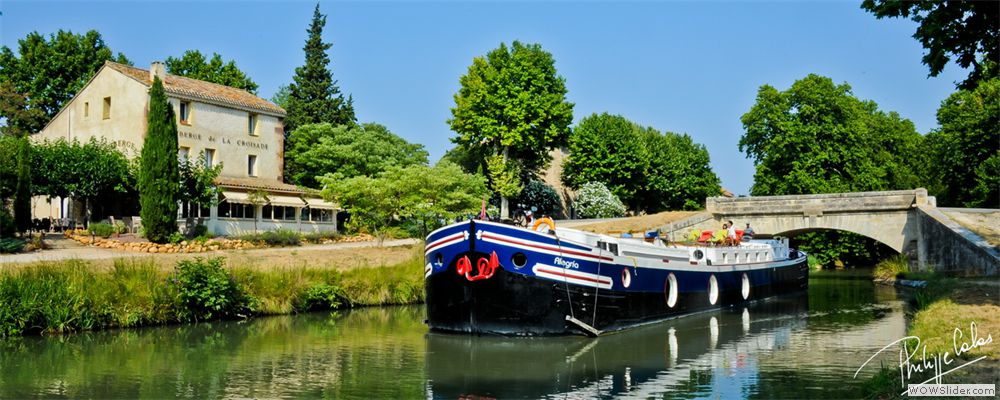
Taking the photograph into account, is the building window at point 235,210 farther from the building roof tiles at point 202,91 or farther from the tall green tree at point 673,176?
the tall green tree at point 673,176

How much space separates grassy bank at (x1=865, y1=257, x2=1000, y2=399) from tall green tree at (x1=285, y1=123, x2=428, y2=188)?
35.7m

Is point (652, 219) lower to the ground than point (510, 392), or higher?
higher

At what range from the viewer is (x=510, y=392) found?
1286 centimetres

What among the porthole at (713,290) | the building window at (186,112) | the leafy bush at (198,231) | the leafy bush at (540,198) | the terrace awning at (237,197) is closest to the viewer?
the porthole at (713,290)

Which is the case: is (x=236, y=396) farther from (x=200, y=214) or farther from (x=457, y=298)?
(x=200, y=214)

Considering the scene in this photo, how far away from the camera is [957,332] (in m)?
12.5

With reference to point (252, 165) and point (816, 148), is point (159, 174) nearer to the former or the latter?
point (252, 165)

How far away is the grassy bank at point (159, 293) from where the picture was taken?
61.4 feet

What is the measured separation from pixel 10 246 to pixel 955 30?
28.7 meters

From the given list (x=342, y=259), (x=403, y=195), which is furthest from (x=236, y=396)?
(x=403, y=195)

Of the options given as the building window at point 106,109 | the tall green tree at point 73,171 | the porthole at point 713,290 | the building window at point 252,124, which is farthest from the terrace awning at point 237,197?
the porthole at point 713,290

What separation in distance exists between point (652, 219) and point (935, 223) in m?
14.2

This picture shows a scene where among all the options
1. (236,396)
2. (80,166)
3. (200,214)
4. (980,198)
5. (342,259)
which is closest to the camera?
(236,396)

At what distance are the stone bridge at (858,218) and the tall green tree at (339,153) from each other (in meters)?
19.0
